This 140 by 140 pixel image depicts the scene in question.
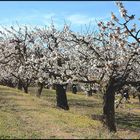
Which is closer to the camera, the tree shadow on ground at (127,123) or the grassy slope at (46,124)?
the grassy slope at (46,124)

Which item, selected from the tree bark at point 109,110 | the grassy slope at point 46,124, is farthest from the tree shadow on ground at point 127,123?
the tree bark at point 109,110

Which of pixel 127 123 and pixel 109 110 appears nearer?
pixel 109 110

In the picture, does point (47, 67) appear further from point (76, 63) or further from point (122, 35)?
point (122, 35)

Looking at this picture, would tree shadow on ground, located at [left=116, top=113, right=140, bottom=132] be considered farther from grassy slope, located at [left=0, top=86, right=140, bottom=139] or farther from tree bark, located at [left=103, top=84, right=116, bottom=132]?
tree bark, located at [left=103, top=84, right=116, bottom=132]

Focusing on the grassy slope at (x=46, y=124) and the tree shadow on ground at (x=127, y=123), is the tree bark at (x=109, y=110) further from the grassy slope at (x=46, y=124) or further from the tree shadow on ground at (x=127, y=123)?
the tree shadow on ground at (x=127, y=123)

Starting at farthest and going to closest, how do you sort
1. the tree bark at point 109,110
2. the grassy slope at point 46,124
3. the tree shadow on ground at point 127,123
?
the tree shadow on ground at point 127,123 → the tree bark at point 109,110 → the grassy slope at point 46,124

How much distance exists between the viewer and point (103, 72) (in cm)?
2861

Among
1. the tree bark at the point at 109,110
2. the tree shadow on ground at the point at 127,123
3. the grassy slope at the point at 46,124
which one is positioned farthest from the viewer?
the tree shadow on ground at the point at 127,123

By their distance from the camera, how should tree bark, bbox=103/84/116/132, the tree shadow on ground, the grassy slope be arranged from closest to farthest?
the grassy slope < tree bark, bbox=103/84/116/132 < the tree shadow on ground

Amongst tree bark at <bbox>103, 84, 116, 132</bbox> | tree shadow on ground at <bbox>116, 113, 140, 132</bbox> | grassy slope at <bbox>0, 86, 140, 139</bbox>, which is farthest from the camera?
tree shadow on ground at <bbox>116, 113, 140, 132</bbox>

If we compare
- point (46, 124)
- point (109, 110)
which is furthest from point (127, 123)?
point (46, 124)

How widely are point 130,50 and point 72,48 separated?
7.00 m

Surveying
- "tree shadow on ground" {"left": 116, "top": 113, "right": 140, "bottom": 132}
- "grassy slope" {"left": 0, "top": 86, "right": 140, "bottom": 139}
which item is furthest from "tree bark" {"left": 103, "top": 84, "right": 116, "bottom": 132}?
"tree shadow on ground" {"left": 116, "top": 113, "right": 140, "bottom": 132}

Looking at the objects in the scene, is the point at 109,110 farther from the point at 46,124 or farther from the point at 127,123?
the point at 127,123
